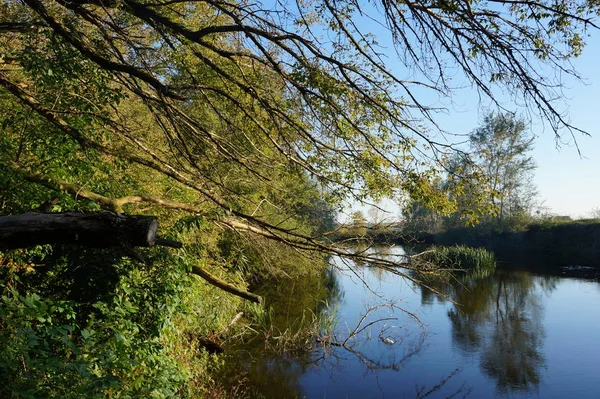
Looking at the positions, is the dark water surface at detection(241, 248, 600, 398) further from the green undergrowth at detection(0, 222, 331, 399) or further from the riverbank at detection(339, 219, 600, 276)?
the riverbank at detection(339, 219, 600, 276)

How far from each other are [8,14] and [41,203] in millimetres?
4016

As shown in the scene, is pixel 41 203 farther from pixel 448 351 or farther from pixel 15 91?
pixel 448 351

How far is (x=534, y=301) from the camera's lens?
16.0m

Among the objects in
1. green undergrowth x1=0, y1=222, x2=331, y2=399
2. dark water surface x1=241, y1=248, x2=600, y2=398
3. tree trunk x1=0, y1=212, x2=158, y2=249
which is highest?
tree trunk x1=0, y1=212, x2=158, y2=249

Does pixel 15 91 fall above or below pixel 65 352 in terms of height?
above

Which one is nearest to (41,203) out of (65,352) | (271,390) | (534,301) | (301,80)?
(65,352)

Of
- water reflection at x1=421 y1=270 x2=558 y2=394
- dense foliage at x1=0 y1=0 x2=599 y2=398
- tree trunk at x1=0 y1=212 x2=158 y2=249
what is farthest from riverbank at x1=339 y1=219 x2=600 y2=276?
tree trunk at x1=0 y1=212 x2=158 y2=249

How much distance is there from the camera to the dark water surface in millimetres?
8836

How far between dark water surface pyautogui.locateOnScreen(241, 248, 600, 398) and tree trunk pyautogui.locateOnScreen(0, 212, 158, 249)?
3.09m

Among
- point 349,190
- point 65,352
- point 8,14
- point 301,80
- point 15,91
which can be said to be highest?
point 8,14

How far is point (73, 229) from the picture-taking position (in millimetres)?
3412

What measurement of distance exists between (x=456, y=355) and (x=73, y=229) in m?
9.71

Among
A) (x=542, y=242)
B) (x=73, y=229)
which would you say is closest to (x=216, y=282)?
(x=73, y=229)

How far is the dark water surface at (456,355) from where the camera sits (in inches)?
348
